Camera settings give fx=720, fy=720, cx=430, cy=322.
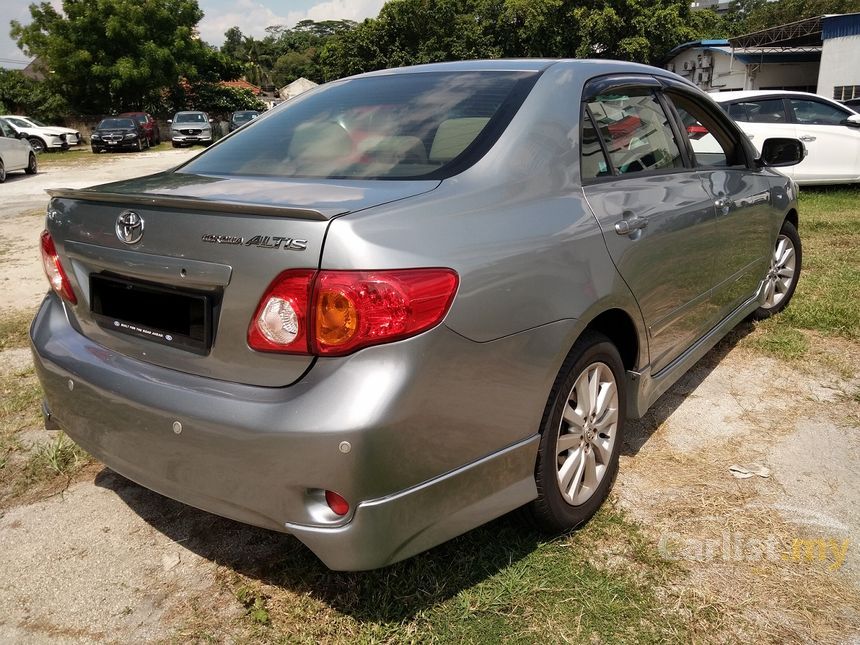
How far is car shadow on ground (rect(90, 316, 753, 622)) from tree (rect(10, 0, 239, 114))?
3666 centimetres

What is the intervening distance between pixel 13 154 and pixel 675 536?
18.7 metres

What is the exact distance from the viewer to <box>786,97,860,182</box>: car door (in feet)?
31.7

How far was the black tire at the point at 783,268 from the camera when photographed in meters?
4.61

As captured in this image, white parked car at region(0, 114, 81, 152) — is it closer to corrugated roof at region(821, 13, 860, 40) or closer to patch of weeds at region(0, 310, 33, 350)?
patch of weeds at region(0, 310, 33, 350)

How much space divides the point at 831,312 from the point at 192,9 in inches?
1552

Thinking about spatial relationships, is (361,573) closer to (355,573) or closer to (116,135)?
(355,573)

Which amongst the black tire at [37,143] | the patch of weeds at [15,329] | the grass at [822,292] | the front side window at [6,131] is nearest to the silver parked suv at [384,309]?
→ the grass at [822,292]

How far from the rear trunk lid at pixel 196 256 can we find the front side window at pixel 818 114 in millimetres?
9426

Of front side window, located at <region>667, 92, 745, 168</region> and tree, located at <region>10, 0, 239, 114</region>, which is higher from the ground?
tree, located at <region>10, 0, 239, 114</region>

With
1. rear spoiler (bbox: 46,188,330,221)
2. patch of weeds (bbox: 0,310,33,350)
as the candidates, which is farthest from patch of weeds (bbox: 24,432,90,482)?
patch of weeds (bbox: 0,310,33,350)

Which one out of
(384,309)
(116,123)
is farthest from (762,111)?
(116,123)

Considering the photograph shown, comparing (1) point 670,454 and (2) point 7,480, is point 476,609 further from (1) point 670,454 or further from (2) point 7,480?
(2) point 7,480

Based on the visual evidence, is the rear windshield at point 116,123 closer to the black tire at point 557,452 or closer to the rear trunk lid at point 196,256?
the rear trunk lid at point 196,256

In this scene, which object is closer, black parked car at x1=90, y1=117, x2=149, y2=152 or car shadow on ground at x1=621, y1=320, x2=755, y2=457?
car shadow on ground at x1=621, y1=320, x2=755, y2=457
